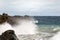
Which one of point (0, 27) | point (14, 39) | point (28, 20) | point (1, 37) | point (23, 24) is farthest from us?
point (28, 20)

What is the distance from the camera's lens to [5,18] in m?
31.0

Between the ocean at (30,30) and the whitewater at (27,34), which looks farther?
the ocean at (30,30)

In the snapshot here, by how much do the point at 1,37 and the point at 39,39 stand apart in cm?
713

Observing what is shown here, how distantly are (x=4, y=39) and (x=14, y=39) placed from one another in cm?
76

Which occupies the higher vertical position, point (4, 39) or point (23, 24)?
point (4, 39)

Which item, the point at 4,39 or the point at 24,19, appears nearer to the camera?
the point at 4,39

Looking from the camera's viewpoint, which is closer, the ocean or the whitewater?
the whitewater

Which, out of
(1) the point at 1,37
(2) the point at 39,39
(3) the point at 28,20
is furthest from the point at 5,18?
(1) the point at 1,37

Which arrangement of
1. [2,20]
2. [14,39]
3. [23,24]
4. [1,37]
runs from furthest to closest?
Result: [23,24] → [2,20] → [1,37] → [14,39]

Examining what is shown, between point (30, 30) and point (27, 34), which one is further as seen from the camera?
point (30, 30)

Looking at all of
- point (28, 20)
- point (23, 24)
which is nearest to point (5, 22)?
point (23, 24)

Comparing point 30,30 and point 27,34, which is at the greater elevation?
point 27,34

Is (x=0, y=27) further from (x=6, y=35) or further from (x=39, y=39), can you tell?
(x=6, y=35)

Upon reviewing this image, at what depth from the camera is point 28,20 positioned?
132ft
